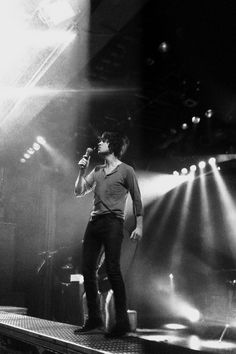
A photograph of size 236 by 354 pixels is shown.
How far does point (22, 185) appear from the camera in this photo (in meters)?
10.6

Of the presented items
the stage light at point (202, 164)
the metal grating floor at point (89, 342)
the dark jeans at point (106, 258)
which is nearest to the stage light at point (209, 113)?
the stage light at point (202, 164)

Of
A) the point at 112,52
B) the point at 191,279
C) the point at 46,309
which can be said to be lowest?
the point at 46,309

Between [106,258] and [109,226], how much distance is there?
0.83 feet

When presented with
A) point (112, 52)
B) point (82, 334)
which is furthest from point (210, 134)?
point (82, 334)

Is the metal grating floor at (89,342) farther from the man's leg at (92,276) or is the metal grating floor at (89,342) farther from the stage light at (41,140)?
the stage light at (41,140)

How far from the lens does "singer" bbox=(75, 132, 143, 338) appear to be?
2914 millimetres

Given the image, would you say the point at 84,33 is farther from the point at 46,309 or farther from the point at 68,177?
the point at 46,309

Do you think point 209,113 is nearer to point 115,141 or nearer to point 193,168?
point 193,168

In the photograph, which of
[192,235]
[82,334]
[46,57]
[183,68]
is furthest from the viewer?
[192,235]

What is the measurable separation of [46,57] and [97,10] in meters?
1.48

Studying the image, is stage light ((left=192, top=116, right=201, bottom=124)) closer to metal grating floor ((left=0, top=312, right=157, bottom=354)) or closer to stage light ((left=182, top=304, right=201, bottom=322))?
stage light ((left=182, top=304, right=201, bottom=322))

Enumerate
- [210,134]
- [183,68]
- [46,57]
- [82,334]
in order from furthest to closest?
[210,134] < [183,68] < [46,57] < [82,334]

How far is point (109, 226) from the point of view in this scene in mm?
2979

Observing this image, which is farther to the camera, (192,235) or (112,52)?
(192,235)
